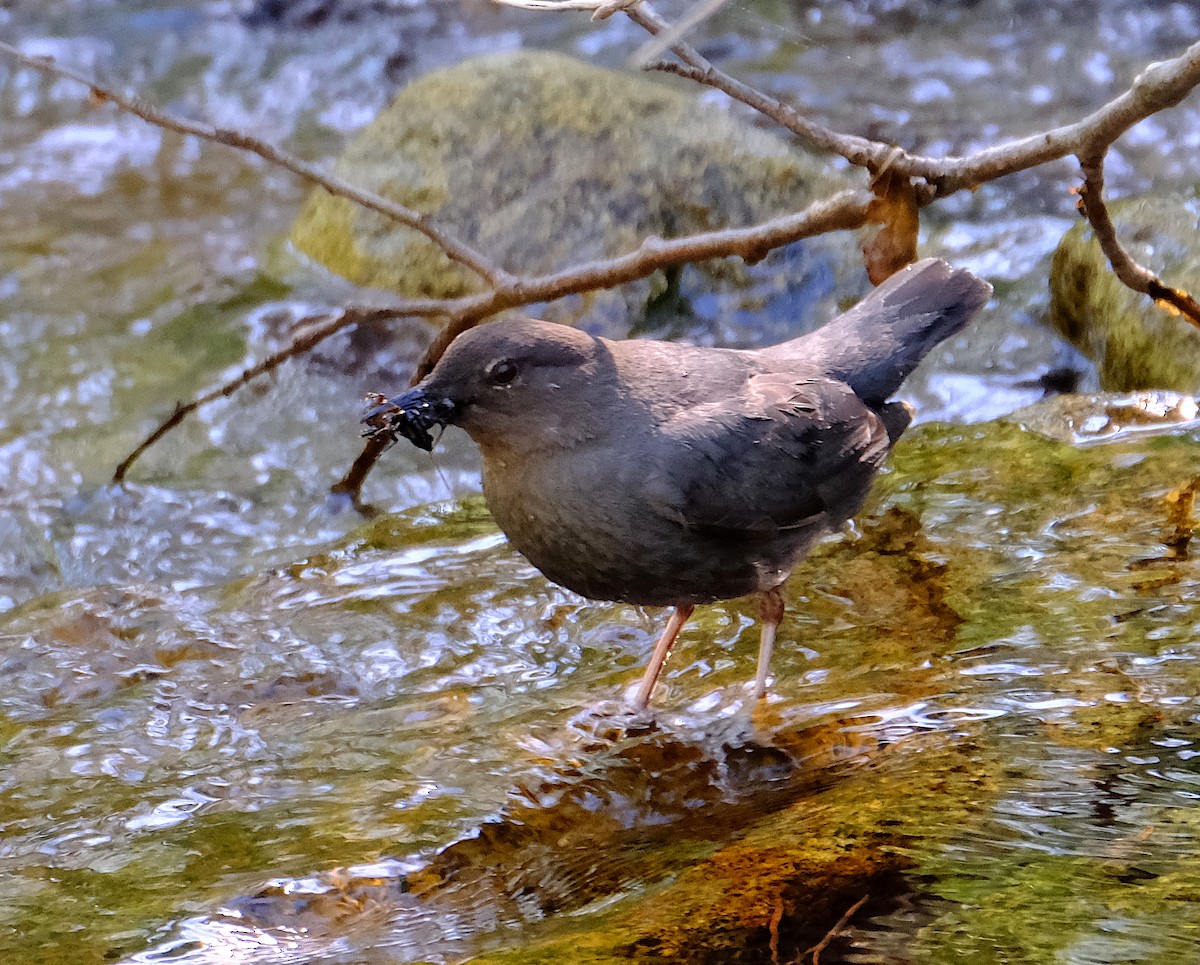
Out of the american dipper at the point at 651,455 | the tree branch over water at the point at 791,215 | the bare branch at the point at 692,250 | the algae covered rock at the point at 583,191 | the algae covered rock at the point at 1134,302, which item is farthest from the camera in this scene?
the algae covered rock at the point at 583,191

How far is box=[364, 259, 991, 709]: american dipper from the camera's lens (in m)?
2.69

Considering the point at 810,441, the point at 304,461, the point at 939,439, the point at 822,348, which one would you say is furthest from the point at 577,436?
the point at 304,461

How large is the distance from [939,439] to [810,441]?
1.41m

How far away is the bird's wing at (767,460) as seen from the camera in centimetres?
279

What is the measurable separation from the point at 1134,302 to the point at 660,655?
2.81 m

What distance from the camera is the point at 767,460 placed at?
2.94 meters

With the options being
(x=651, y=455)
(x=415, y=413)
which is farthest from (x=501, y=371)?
(x=651, y=455)

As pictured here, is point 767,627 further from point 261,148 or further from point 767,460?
point 261,148

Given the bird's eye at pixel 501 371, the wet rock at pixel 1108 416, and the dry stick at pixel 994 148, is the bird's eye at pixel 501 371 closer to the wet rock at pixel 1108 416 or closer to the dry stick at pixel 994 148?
the dry stick at pixel 994 148

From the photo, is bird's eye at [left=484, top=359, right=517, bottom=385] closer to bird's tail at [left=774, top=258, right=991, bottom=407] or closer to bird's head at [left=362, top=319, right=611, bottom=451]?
bird's head at [left=362, top=319, right=611, bottom=451]

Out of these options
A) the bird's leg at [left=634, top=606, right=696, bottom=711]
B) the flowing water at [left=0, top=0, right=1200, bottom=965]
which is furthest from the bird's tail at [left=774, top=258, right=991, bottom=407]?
the bird's leg at [left=634, top=606, right=696, bottom=711]

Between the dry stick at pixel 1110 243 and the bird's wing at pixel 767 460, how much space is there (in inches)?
34.3

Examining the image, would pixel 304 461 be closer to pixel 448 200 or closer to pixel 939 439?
pixel 448 200

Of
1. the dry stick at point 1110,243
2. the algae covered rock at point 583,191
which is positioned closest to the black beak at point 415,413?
the dry stick at point 1110,243
